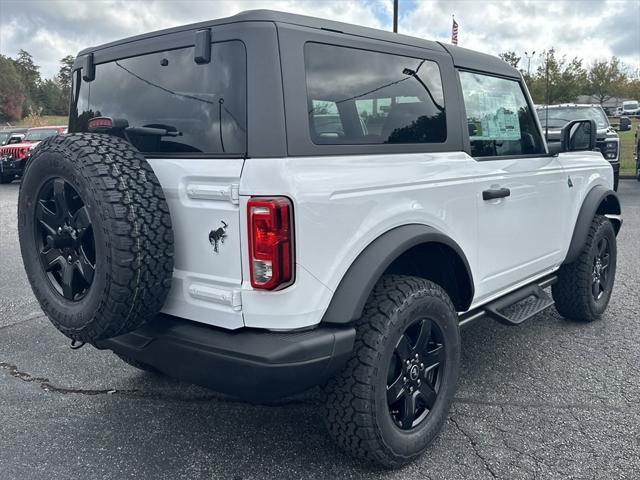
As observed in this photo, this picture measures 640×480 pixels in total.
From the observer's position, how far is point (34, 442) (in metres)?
2.92

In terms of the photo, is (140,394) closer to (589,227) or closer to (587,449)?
(587,449)

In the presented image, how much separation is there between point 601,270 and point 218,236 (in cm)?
355

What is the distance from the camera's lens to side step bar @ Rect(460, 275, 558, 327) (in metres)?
3.36

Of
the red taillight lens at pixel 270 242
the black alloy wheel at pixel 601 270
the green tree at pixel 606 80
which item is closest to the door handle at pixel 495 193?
the red taillight lens at pixel 270 242

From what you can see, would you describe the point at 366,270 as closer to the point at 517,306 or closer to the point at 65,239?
the point at 65,239

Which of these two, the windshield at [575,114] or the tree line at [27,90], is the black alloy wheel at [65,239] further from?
the tree line at [27,90]

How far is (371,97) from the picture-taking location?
2.66 metres

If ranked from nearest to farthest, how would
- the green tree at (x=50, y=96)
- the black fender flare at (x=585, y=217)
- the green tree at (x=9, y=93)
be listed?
the black fender flare at (x=585, y=217) < the green tree at (x=9, y=93) < the green tree at (x=50, y=96)

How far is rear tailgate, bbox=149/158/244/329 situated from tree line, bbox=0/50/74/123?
5984 centimetres

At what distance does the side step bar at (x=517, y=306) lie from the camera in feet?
11.0

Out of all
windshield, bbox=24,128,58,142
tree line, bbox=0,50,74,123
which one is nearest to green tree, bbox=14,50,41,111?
tree line, bbox=0,50,74,123

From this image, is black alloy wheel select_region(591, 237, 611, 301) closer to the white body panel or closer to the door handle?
the door handle

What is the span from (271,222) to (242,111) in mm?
463

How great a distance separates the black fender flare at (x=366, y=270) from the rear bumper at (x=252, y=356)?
0.08 m
